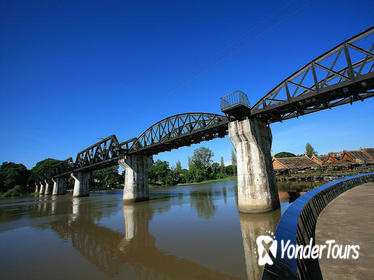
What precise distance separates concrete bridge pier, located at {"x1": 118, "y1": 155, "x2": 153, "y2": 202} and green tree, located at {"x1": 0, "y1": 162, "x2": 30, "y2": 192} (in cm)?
8626

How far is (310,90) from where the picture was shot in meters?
13.8

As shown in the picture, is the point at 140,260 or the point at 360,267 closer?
the point at 360,267

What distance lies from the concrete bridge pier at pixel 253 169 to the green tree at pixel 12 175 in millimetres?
108896

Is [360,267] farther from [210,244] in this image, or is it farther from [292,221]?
[210,244]

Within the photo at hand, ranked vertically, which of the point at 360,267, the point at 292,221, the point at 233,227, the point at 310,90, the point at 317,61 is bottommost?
the point at 233,227

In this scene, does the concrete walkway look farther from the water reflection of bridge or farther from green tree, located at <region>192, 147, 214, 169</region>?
green tree, located at <region>192, 147, 214, 169</region>

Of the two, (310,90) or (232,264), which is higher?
(310,90)

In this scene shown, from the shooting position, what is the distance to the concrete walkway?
4301 millimetres

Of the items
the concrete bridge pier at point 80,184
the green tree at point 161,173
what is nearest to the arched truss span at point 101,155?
the concrete bridge pier at point 80,184

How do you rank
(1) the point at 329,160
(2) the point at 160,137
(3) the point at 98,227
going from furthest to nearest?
(1) the point at 329,160 → (2) the point at 160,137 → (3) the point at 98,227

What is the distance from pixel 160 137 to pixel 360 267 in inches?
1050

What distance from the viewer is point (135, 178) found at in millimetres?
32281

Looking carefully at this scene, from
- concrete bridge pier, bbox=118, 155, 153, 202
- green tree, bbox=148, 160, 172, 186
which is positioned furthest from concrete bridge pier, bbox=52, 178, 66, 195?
concrete bridge pier, bbox=118, 155, 153, 202

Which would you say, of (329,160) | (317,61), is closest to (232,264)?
(317,61)
